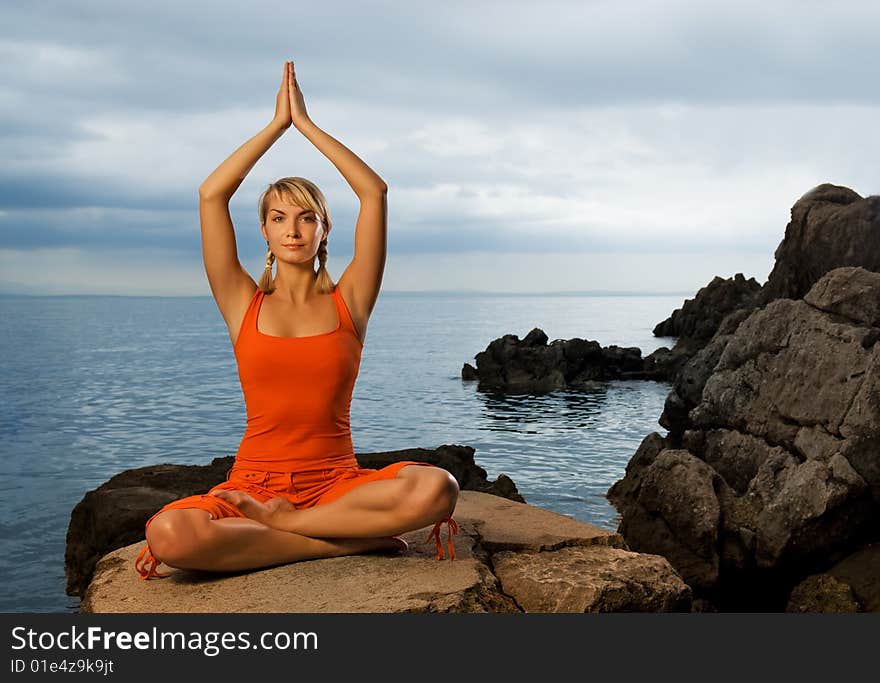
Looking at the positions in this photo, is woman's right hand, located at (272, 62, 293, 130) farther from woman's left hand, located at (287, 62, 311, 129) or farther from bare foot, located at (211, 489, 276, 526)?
bare foot, located at (211, 489, 276, 526)

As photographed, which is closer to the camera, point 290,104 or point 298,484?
point 298,484

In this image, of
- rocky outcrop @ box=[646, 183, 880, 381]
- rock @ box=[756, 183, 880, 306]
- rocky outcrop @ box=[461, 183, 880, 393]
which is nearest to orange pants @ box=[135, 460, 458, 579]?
rocky outcrop @ box=[646, 183, 880, 381]

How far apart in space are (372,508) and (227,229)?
60.8 inches

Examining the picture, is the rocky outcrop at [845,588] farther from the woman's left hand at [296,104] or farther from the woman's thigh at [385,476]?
the woman's left hand at [296,104]

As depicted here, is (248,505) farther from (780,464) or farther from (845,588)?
(780,464)

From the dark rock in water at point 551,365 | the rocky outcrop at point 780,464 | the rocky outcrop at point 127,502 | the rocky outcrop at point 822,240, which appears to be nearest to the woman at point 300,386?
the rocky outcrop at point 127,502

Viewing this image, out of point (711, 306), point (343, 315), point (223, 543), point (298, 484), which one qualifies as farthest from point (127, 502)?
point (711, 306)

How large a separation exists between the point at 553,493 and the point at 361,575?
12235mm

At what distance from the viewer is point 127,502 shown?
8.60 meters

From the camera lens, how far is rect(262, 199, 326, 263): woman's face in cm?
454

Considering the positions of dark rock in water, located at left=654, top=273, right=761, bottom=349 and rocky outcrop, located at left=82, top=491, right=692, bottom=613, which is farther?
dark rock in water, located at left=654, top=273, right=761, bottom=349

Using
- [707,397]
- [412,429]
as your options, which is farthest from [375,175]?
[412,429]

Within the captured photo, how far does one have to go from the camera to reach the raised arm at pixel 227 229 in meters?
4.57

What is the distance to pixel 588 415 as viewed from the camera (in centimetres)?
2516
